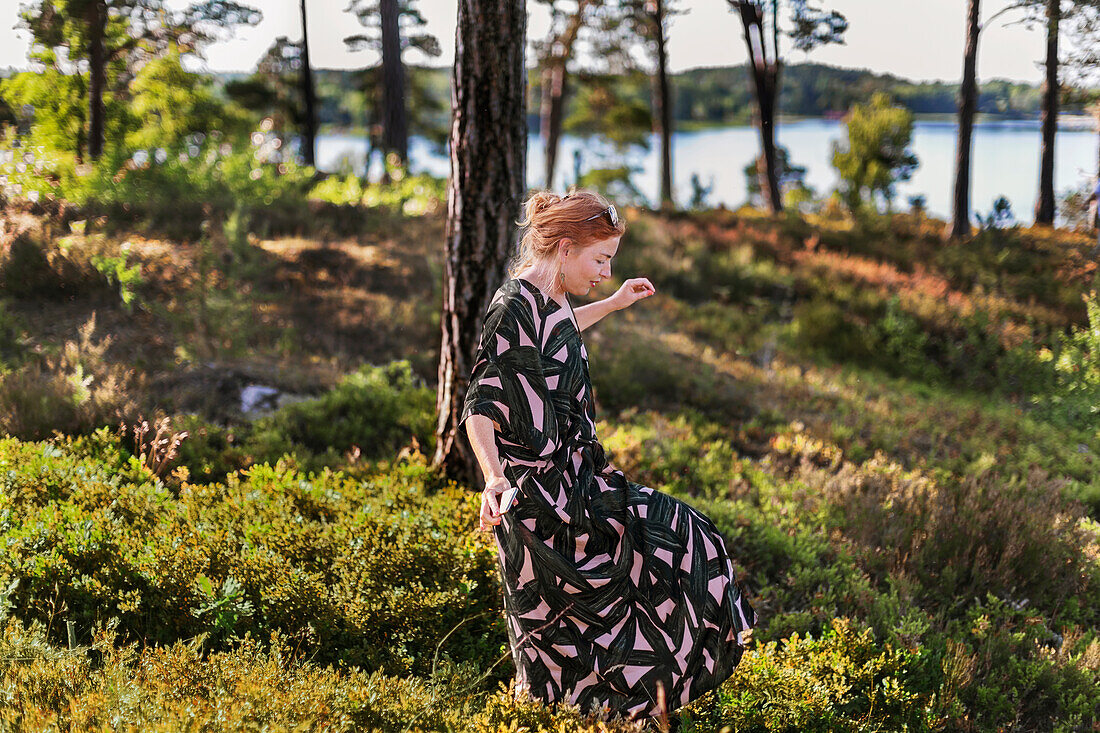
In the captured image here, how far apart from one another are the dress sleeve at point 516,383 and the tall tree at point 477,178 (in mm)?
2202

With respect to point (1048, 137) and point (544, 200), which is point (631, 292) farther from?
point (1048, 137)

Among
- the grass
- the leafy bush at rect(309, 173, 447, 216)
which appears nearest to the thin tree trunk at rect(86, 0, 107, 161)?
the grass

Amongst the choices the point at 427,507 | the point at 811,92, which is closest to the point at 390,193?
the point at 427,507

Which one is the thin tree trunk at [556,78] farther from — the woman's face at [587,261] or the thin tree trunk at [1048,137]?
the woman's face at [587,261]

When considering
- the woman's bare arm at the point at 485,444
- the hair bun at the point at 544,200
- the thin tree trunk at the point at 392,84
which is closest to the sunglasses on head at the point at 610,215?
the hair bun at the point at 544,200

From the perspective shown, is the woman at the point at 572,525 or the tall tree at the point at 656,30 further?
the tall tree at the point at 656,30

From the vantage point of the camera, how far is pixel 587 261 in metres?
2.86

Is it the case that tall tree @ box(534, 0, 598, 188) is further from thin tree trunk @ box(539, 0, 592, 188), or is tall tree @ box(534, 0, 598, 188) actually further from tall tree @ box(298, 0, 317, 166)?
tall tree @ box(298, 0, 317, 166)

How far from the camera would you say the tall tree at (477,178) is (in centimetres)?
474

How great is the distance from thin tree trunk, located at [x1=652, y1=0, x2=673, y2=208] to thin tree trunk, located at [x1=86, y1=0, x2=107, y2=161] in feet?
35.5

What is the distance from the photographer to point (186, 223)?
30.0 ft

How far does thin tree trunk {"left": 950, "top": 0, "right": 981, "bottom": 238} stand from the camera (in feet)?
44.9

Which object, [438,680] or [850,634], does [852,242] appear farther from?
[438,680]

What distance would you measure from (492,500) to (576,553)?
0.44 m
